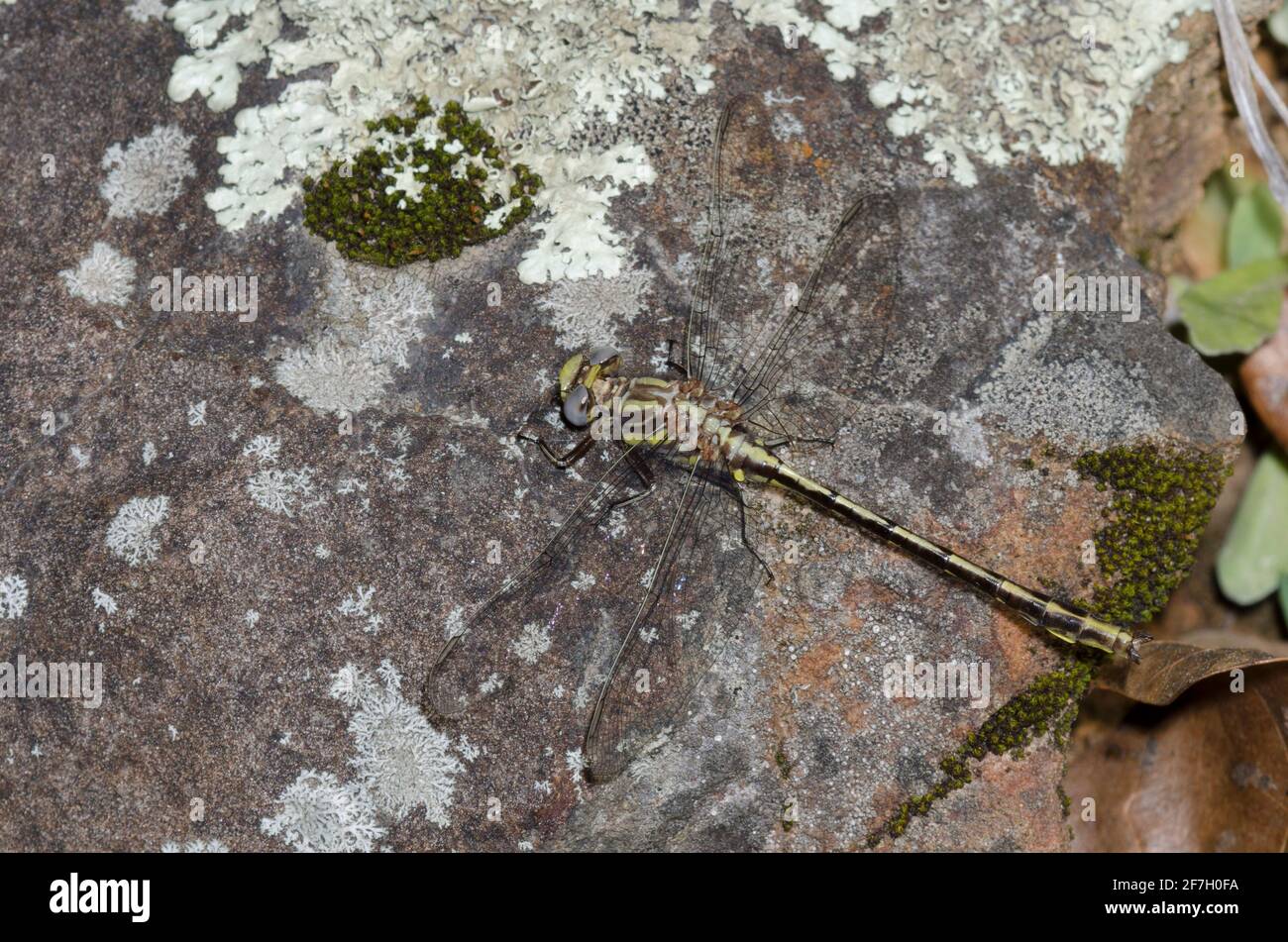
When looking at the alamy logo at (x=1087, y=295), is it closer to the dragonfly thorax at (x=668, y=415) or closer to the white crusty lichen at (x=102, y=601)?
the dragonfly thorax at (x=668, y=415)

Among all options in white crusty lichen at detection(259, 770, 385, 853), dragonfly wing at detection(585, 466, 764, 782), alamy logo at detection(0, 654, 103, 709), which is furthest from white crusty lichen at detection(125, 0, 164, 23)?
white crusty lichen at detection(259, 770, 385, 853)

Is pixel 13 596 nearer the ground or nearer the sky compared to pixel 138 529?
nearer the ground

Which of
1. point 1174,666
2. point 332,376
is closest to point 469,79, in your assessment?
point 332,376

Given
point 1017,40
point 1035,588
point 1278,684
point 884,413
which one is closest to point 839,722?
point 1035,588

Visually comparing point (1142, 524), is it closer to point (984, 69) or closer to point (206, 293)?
point (984, 69)

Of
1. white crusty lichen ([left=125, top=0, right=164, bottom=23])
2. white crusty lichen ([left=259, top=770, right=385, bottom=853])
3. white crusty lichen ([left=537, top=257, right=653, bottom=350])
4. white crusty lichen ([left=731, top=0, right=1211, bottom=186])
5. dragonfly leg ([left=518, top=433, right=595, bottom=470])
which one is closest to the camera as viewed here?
white crusty lichen ([left=259, top=770, right=385, bottom=853])

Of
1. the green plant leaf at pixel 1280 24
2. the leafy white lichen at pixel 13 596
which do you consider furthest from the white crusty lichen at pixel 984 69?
the leafy white lichen at pixel 13 596

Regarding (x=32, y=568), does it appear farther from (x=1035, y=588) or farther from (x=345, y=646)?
(x=1035, y=588)

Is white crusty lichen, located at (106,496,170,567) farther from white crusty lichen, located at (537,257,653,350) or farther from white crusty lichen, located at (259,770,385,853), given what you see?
white crusty lichen, located at (537,257,653,350)
